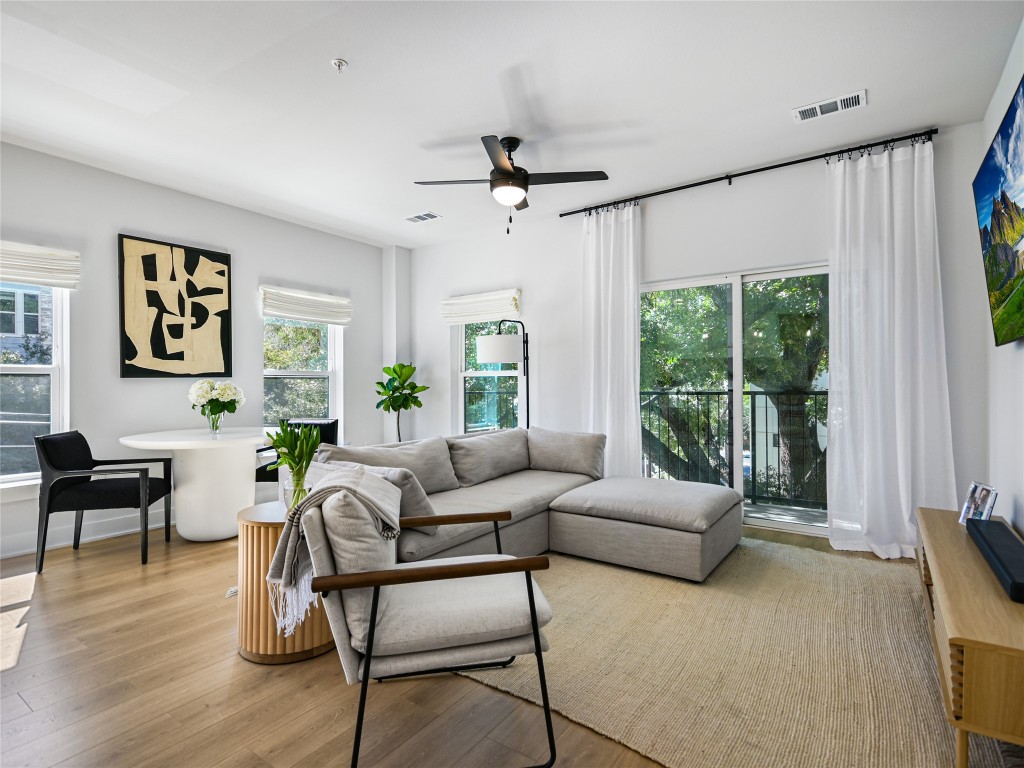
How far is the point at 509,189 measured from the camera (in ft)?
10.7

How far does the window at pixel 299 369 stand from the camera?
508 centimetres

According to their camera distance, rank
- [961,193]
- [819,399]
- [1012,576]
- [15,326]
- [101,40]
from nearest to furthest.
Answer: [1012,576] < [101,40] < [961,193] < [15,326] < [819,399]

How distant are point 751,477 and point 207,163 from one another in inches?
184

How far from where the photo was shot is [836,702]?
1.87 m

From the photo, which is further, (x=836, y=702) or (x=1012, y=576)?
(x=836, y=702)

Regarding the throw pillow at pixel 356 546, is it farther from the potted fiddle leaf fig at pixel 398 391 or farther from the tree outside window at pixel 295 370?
the potted fiddle leaf fig at pixel 398 391

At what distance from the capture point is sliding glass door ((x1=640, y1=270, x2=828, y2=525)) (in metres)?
3.93

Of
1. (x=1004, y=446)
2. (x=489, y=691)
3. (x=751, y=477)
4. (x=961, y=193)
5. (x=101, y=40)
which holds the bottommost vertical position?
(x=489, y=691)

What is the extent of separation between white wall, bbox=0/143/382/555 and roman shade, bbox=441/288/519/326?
1390mm

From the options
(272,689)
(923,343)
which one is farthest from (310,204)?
(923,343)

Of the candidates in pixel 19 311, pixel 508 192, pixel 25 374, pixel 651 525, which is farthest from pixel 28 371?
pixel 651 525

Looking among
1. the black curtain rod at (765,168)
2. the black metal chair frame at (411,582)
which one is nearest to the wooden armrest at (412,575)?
the black metal chair frame at (411,582)

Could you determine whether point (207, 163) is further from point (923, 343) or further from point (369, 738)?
point (923, 343)

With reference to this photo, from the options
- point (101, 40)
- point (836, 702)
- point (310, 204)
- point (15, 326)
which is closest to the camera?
point (836, 702)
